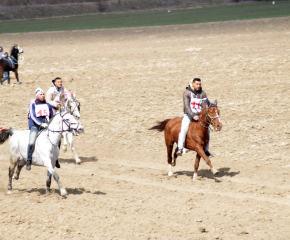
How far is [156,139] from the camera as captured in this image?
50.3ft

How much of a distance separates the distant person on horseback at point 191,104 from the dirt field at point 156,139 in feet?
3.94

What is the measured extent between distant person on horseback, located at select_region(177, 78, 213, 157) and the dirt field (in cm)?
120

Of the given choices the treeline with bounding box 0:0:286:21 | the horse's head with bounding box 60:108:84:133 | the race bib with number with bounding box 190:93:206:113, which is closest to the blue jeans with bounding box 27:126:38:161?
the horse's head with bounding box 60:108:84:133

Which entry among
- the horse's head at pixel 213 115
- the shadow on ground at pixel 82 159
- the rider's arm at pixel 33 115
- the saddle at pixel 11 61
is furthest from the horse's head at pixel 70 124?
the saddle at pixel 11 61

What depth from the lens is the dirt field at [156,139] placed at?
849cm

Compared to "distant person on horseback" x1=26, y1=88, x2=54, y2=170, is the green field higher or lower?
higher

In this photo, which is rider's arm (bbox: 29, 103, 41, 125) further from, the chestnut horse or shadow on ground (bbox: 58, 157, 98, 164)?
shadow on ground (bbox: 58, 157, 98, 164)

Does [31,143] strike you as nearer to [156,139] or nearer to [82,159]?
[82,159]

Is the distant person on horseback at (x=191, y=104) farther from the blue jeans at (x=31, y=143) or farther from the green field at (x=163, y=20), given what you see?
the green field at (x=163, y=20)

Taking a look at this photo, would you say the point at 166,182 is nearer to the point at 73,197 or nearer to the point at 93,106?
the point at 73,197

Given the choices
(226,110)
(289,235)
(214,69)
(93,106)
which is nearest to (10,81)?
(93,106)

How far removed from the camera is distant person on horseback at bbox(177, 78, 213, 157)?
10.9 meters

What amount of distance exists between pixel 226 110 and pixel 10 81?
1273 cm

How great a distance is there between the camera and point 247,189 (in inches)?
403
